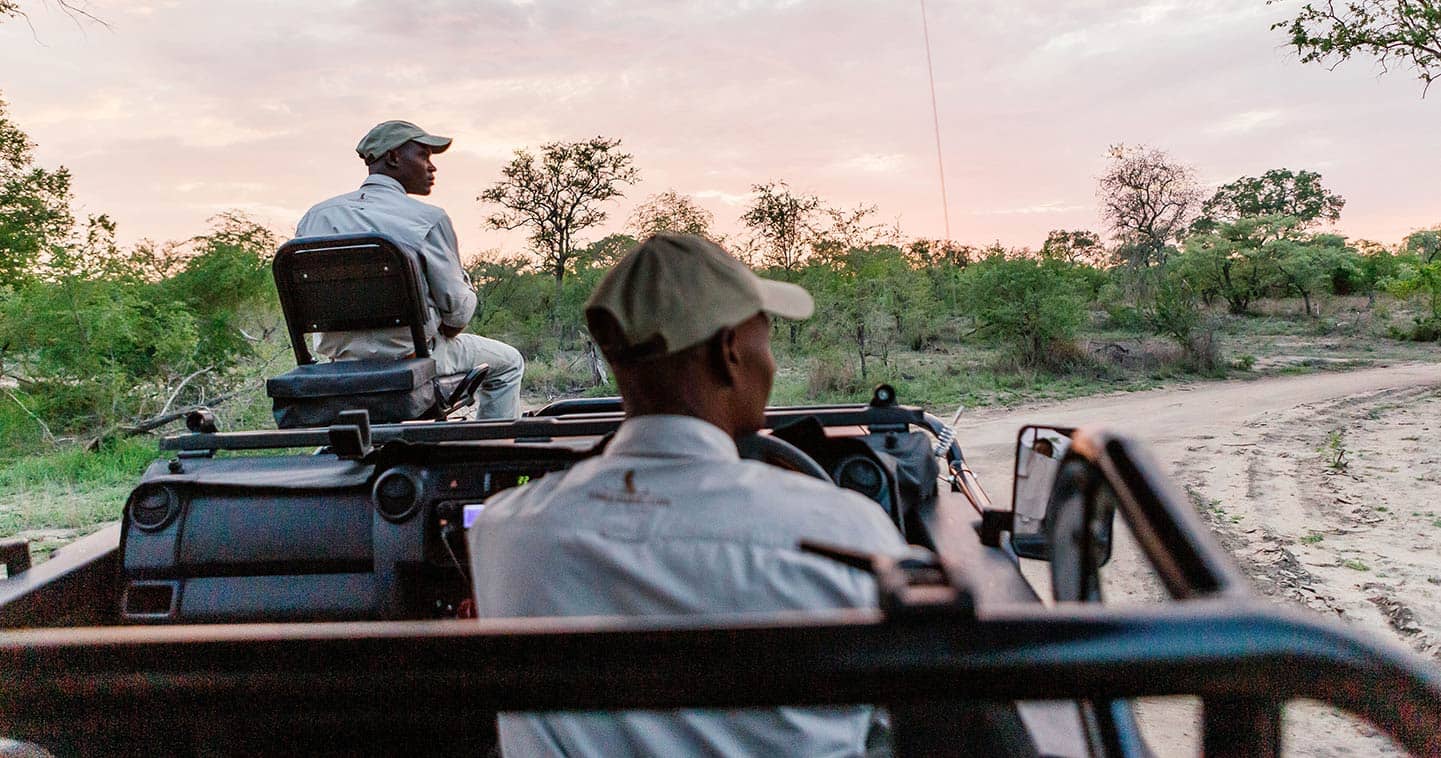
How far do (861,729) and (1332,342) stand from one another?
875 inches

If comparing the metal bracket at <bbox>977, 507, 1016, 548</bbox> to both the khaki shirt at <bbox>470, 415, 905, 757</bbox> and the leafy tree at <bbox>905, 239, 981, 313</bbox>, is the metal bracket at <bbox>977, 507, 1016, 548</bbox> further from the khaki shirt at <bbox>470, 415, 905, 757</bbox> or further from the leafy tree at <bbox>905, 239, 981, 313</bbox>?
the leafy tree at <bbox>905, 239, 981, 313</bbox>

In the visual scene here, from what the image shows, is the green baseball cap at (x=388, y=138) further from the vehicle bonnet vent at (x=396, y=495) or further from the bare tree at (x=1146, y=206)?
the bare tree at (x=1146, y=206)

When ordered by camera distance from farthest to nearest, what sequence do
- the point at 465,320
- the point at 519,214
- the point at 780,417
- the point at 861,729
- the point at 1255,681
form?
the point at 519,214, the point at 465,320, the point at 780,417, the point at 861,729, the point at 1255,681

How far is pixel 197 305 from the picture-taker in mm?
12523

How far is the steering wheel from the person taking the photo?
177 cm

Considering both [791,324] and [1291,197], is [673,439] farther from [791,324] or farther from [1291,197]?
[1291,197]

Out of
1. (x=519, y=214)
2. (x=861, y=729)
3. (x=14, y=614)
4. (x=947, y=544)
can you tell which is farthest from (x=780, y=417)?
(x=519, y=214)

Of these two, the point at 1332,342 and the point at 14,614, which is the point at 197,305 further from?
the point at 1332,342

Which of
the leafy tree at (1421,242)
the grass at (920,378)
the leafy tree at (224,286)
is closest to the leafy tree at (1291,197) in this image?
the leafy tree at (1421,242)

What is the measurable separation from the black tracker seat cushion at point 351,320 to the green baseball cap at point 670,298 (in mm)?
2397

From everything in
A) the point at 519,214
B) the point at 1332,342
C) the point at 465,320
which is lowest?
the point at 1332,342

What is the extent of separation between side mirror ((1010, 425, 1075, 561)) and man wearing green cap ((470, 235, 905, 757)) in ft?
1.54

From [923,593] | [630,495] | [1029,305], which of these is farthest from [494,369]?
[1029,305]

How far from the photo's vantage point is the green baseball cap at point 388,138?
439 cm
